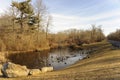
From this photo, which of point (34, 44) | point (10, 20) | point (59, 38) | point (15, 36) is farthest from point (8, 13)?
point (59, 38)

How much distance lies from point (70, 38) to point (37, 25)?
35.6 m

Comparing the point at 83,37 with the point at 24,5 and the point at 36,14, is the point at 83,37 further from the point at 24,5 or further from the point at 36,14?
the point at 24,5

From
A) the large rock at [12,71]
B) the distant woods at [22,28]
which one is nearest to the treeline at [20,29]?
the distant woods at [22,28]

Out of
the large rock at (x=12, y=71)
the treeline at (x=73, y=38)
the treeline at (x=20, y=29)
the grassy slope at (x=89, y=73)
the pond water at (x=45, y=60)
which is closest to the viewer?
the grassy slope at (x=89, y=73)

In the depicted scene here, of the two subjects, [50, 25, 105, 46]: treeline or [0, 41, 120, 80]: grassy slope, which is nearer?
[0, 41, 120, 80]: grassy slope

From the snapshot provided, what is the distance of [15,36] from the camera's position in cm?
5478

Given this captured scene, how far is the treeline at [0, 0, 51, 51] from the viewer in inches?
2094

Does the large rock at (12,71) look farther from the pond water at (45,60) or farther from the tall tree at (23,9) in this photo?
the tall tree at (23,9)

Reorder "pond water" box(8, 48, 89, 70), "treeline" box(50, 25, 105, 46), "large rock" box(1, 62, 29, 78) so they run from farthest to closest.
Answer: "treeline" box(50, 25, 105, 46) < "pond water" box(8, 48, 89, 70) < "large rock" box(1, 62, 29, 78)

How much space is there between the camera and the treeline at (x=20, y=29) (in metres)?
53.2

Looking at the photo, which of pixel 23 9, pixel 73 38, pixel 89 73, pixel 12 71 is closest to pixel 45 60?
pixel 12 71

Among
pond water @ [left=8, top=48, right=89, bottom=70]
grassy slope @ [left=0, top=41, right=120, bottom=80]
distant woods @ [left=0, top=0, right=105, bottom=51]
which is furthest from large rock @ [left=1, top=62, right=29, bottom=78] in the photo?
distant woods @ [left=0, top=0, right=105, bottom=51]

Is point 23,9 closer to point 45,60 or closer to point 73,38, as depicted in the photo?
point 45,60

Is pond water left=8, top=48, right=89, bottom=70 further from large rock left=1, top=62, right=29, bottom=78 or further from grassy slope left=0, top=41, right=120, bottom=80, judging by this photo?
large rock left=1, top=62, right=29, bottom=78
